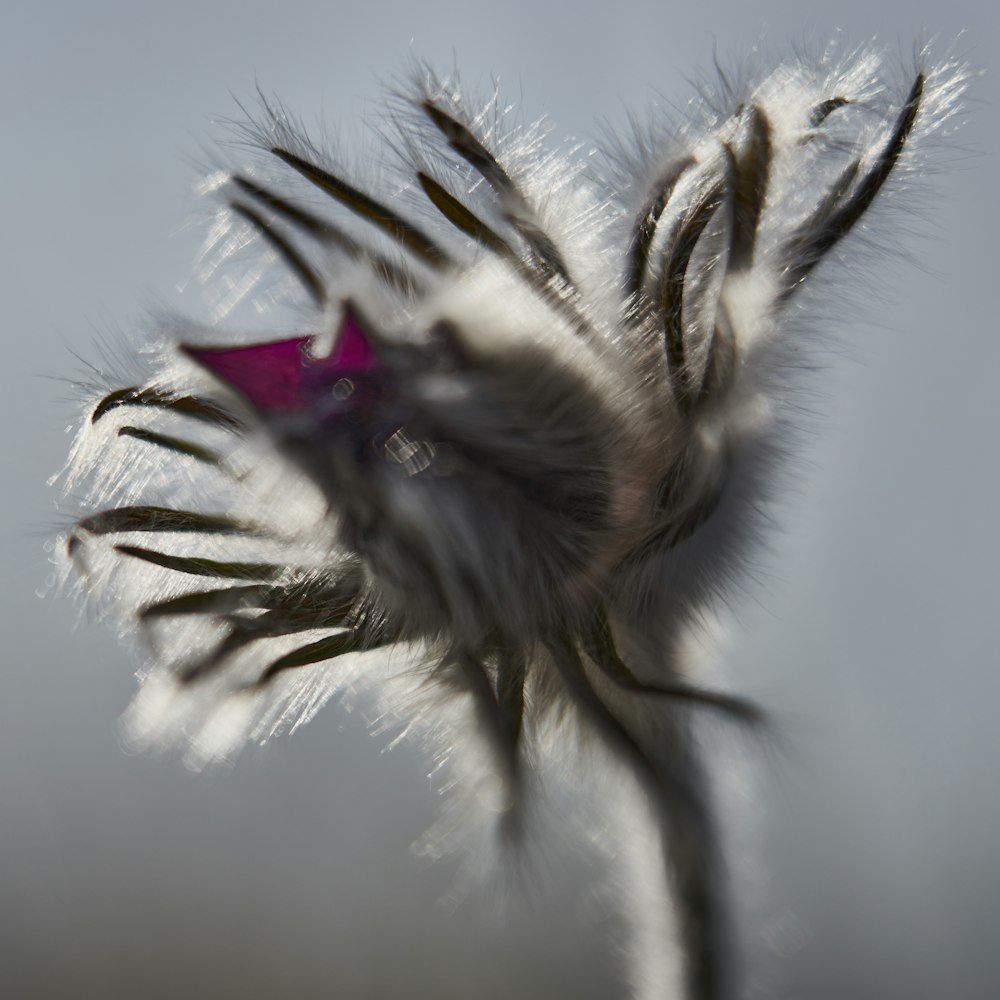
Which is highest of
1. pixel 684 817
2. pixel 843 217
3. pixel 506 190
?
pixel 506 190

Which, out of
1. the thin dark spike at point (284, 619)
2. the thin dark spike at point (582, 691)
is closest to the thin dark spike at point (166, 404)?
the thin dark spike at point (284, 619)

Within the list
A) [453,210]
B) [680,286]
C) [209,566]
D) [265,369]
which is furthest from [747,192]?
[209,566]

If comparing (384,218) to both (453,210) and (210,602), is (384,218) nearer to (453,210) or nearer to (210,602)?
(453,210)

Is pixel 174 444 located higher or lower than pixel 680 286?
higher

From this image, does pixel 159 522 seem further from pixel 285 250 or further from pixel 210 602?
Result: pixel 285 250

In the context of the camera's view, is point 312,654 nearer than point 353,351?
No

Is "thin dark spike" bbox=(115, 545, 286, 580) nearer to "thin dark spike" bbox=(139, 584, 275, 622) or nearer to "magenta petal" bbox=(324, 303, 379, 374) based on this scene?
"thin dark spike" bbox=(139, 584, 275, 622)

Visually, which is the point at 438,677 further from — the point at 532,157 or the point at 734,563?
the point at 532,157
